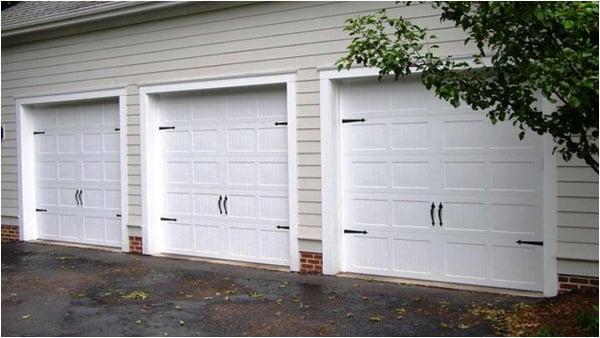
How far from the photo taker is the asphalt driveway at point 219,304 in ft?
21.9

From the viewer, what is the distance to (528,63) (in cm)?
592

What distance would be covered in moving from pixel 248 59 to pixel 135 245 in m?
3.57

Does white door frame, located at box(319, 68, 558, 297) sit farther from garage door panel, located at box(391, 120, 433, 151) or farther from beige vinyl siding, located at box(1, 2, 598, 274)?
garage door panel, located at box(391, 120, 433, 151)

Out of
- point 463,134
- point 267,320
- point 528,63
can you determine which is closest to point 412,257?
point 463,134

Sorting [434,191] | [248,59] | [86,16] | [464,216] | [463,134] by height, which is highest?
[86,16]

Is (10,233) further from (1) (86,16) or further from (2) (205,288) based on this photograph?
(2) (205,288)

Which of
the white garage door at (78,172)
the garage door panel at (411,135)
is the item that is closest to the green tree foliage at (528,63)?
the garage door panel at (411,135)

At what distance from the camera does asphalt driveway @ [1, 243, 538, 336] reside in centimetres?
667

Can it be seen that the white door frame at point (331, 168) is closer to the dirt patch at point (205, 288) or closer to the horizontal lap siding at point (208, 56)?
the horizontal lap siding at point (208, 56)

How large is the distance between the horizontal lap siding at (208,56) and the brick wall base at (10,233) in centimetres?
33

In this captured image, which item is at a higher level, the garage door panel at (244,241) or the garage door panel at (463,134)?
the garage door panel at (463,134)

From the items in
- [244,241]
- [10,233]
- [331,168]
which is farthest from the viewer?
[10,233]

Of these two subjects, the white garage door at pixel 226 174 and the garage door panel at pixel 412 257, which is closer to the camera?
the garage door panel at pixel 412 257

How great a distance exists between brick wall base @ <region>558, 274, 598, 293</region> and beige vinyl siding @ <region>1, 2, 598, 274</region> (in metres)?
0.14
